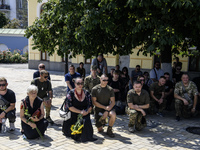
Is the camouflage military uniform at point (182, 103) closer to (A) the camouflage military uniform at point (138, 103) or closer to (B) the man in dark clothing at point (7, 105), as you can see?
(A) the camouflage military uniform at point (138, 103)

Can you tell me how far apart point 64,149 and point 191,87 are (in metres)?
4.56

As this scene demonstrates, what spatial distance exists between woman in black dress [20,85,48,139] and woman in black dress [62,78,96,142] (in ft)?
2.03

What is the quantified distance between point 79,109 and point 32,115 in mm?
1109


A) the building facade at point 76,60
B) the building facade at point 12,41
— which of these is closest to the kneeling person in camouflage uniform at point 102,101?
the building facade at point 76,60

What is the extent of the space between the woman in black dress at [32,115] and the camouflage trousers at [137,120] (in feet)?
7.23

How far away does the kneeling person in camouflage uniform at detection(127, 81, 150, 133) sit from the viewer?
6996 mm

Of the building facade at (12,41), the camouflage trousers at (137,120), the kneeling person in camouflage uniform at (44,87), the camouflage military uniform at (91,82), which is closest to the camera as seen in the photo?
the camouflage trousers at (137,120)

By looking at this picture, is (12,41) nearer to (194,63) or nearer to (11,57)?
(11,57)

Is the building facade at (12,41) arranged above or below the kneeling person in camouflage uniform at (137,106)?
above

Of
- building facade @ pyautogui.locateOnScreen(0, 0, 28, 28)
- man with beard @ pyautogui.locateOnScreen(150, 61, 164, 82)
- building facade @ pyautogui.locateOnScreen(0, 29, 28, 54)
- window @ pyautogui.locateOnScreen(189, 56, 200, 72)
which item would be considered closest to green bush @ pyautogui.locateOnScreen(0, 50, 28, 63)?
building facade @ pyautogui.locateOnScreen(0, 29, 28, 54)

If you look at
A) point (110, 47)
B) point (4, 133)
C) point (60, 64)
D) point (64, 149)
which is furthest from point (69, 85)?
point (60, 64)

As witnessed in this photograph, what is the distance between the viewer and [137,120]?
7062 millimetres

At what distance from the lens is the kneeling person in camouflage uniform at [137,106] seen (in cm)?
700

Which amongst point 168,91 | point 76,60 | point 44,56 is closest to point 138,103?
point 168,91
